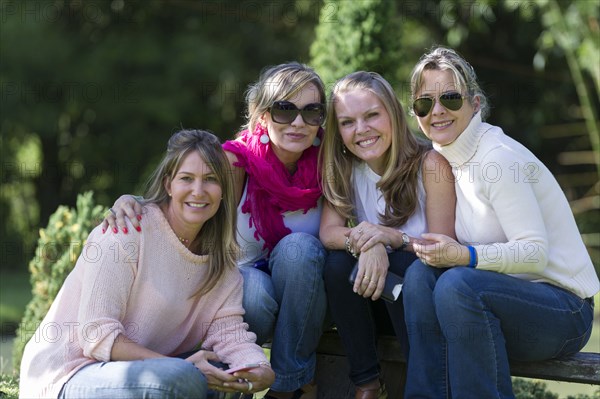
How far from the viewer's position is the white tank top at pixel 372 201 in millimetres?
Result: 3311

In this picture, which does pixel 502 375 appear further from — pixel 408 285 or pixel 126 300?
pixel 126 300

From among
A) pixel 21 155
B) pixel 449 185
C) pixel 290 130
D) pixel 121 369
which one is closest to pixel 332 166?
pixel 290 130

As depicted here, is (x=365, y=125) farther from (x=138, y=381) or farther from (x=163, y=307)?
(x=138, y=381)

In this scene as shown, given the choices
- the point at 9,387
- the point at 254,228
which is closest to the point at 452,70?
the point at 254,228

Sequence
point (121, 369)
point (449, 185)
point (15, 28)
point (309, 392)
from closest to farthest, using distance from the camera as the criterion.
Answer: point (121, 369)
point (449, 185)
point (309, 392)
point (15, 28)

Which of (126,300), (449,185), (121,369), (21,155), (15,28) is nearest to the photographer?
(121,369)

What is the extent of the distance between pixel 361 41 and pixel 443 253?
91.4 inches

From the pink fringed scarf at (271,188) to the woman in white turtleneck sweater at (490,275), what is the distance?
65cm

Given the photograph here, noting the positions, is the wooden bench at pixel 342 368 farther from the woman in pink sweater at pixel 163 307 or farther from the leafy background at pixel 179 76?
the leafy background at pixel 179 76

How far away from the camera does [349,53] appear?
4.96 metres

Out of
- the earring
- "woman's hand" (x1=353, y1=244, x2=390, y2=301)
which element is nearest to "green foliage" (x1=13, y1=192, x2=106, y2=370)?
the earring

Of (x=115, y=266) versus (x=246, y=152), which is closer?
(x=115, y=266)

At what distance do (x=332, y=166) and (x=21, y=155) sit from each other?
11.8m

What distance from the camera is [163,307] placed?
2877mm
